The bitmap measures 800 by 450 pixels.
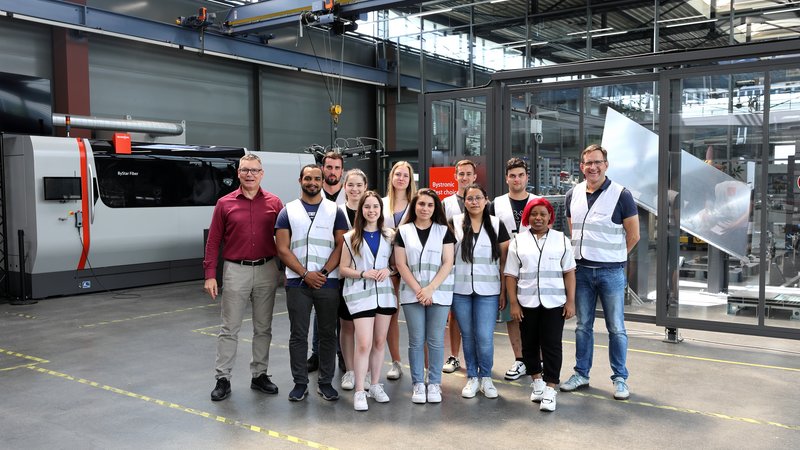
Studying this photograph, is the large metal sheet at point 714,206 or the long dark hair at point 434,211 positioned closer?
the long dark hair at point 434,211

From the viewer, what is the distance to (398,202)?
4.74 m

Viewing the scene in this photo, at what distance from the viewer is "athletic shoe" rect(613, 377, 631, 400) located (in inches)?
176

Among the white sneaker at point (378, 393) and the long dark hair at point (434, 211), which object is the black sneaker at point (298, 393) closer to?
the white sneaker at point (378, 393)

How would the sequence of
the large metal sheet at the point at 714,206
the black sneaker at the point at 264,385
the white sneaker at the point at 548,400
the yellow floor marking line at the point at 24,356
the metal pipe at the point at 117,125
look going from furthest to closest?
the metal pipe at the point at 117,125 < the large metal sheet at the point at 714,206 < the yellow floor marking line at the point at 24,356 < the black sneaker at the point at 264,385 < the white sneaker at the point at 548,400

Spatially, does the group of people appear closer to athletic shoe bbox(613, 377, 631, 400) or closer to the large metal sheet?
athletic shoe bbox(613, 377, 631, 400)

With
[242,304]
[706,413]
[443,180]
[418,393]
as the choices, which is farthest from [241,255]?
[443,180]

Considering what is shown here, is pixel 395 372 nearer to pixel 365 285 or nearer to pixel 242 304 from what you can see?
pixel 365 285

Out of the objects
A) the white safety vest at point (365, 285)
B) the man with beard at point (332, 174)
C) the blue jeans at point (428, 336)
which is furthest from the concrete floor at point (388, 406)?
the man with beard at point (332, 174)

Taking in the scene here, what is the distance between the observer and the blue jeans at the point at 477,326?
4.39 metres

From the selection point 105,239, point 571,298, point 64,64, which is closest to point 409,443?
point 571,298

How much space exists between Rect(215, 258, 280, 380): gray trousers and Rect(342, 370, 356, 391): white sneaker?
1.99 ft

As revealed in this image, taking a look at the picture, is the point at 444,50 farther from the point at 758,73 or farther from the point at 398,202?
the point at 398,202

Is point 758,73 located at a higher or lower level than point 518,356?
higher

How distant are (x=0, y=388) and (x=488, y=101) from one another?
517 cm
